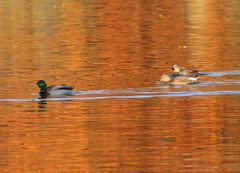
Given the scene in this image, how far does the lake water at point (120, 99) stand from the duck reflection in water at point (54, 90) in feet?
0.79

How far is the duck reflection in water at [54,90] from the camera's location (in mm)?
24922

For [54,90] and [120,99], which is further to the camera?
[54,90]

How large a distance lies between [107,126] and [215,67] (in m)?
8.80

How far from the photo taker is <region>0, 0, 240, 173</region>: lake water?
1753 cm

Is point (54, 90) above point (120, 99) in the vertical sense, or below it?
above

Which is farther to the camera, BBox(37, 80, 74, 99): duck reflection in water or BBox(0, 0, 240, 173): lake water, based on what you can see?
BBox(37, 80, 74, 99): duck reflection in water

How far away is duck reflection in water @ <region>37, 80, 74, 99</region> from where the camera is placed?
24.9 metres

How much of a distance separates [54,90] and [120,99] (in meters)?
1.78

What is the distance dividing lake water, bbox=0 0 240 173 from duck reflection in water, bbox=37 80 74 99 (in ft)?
0.79

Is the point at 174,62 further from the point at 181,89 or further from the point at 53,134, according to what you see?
the point at 53,134

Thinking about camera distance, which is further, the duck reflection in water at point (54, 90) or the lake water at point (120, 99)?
the duck reflection in water at point (54, 90)

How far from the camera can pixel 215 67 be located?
28.9m

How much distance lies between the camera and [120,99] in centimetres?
2411

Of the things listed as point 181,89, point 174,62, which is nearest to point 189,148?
point 181,89
